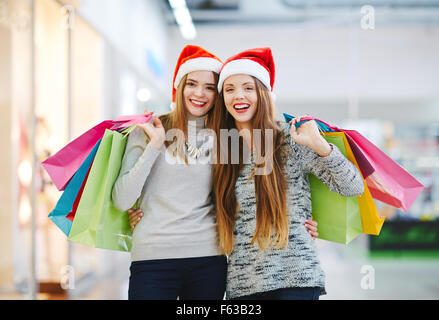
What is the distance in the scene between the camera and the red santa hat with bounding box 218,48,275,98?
51.9 inches

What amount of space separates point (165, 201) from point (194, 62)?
0.55 m

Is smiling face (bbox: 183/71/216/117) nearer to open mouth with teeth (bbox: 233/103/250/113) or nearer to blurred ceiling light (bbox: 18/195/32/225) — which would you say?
open mouth with teeth (bbox: 233/103/250/113)

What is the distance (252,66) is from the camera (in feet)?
4.39

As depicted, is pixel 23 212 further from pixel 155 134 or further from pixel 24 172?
pixel 155 134

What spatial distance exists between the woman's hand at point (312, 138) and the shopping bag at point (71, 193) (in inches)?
28.1

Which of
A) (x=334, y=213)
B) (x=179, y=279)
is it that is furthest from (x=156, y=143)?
(x=334, y=213)

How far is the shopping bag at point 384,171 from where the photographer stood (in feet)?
4.35

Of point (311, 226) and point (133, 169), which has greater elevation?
point (133, 169)

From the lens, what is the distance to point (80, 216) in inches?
52.0

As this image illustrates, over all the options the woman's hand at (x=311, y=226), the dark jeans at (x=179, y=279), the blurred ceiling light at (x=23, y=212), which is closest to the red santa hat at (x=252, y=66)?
the woman's hand at (x=311, y=226)

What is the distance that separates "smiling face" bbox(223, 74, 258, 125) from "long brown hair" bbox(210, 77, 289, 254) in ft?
0.07

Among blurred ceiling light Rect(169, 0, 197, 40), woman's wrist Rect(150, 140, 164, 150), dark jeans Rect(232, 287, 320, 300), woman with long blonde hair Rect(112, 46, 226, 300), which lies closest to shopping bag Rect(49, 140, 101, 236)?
woman with long blonde hair Rect(112, 46, 226, 300)

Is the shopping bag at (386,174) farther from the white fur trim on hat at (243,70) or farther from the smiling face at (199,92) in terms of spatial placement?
the smiling face at (199,92)
